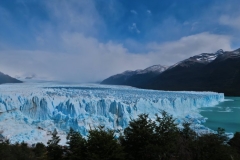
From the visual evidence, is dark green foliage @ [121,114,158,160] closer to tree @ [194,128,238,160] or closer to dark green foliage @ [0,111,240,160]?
dark green foliage @ [0,111,240,160]

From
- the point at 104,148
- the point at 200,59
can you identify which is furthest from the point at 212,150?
the point at 200,59

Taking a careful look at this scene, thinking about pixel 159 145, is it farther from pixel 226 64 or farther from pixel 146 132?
pixel 226 64

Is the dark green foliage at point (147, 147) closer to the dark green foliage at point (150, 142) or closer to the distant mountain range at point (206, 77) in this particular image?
the dark green foliage at point (150, 142)

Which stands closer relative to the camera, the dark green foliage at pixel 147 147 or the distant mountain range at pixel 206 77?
the dark green foliage at pixel 147 147

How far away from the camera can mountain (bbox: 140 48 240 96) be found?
159 feet

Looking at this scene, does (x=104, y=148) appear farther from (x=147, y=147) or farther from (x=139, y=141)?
(x=139, y=141)

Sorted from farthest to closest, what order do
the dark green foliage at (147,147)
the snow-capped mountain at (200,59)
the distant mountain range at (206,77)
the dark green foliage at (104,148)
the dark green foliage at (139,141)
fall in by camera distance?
1. the snow-capped mountain at (200,59)
2. the distant mountain range at (206,77)
3. the dark green foliage at (139,141)
4. the dark green foliage at (147,147)
5. the dark green foliage at (104,148)

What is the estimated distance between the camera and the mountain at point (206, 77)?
48500mm

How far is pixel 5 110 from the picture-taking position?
42.2 ft

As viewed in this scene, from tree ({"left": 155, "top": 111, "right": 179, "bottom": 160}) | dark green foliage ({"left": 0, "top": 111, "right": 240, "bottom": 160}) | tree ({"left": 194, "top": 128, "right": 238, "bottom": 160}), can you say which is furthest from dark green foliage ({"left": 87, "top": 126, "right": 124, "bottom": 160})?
tree ({"left": 194, "top": 128, "right": 238, "bottom": 160})

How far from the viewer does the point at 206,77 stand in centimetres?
5781

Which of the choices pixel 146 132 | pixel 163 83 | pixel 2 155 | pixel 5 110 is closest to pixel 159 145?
pixel 146 132

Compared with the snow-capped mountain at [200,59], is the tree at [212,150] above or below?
below

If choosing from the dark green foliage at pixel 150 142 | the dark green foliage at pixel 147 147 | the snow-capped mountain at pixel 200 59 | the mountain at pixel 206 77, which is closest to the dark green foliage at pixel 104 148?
the dark green foliage at pixel 147 147
